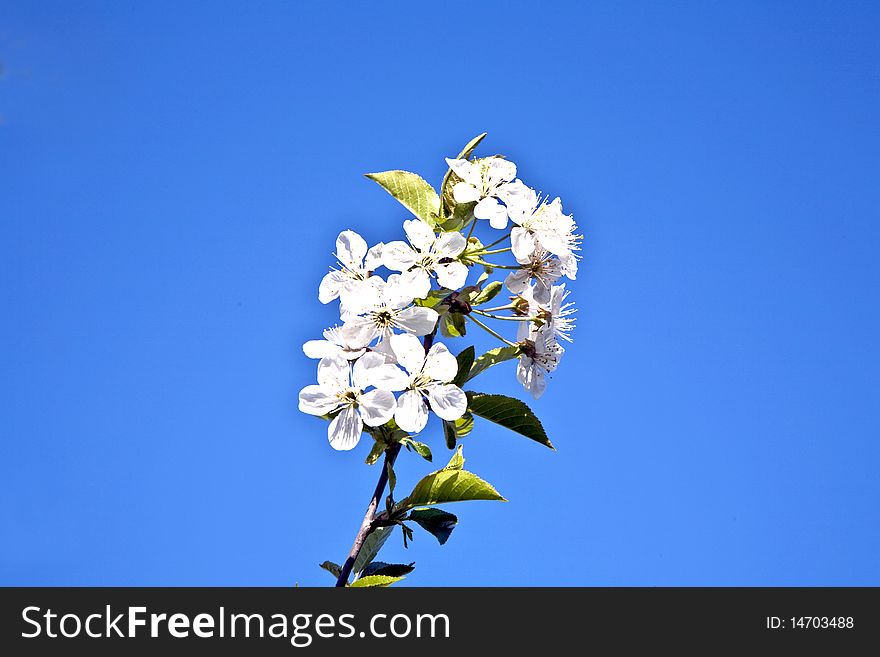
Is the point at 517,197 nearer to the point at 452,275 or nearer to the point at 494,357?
the point at 452,275

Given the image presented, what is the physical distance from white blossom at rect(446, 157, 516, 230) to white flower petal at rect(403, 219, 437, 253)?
144mm

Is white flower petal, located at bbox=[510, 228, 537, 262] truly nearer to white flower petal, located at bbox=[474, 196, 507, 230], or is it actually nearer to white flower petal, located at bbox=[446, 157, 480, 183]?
white flower petal, located at bbox=[474, 196, 507, 230]

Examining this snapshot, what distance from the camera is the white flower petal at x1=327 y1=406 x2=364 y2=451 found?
2.47m

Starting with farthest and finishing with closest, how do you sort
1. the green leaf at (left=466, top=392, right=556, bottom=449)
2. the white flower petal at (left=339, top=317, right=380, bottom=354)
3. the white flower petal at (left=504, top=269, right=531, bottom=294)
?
1. the white flower petal at (left=504, top=269, right=531, bottom=294)
2. the green leaf at (left=466, top=392, right=556, bottom=449)
3. the white flower petal at (left=339, top=317, right=380, bottom=354)

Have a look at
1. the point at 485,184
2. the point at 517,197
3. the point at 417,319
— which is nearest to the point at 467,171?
the point at 485,184

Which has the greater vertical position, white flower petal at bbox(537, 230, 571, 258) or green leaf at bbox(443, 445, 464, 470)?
white flower petal at bbox(537, 230, 571, 258)

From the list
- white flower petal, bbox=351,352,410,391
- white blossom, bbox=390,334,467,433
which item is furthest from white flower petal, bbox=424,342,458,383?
white flower petal, bbox=351,352,410,391

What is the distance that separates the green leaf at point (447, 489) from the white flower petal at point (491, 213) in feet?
2.41

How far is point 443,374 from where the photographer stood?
2512 millimetres

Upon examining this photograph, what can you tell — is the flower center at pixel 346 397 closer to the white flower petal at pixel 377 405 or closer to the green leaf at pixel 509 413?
the white flower petal at pixel 377 405

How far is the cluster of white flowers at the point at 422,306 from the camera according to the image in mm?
2473
